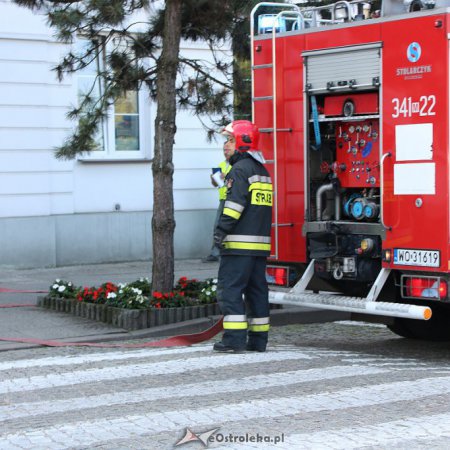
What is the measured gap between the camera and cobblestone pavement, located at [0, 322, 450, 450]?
6.37 meters

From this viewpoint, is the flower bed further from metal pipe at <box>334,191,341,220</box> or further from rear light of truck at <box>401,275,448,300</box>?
rear light of truck at <box>401,275,448,300</box>

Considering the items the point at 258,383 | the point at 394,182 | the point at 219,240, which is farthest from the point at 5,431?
the point at 394,182

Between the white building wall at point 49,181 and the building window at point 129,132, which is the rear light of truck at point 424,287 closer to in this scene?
the white building wall at point 49,181

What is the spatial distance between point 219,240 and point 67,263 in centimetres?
836

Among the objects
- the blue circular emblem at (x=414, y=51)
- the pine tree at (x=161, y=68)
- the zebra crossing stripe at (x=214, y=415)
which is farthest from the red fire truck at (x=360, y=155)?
the pine tree at (x=161, y=68)

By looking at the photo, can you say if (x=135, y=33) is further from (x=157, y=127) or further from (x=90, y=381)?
(x=90, y=381)

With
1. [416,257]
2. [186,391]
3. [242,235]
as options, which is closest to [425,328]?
[416,257]

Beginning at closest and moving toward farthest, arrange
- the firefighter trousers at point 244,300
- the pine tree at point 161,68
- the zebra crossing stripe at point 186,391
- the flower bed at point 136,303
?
the zebra crossing stripe at point 186,391
the firefighter trousers at point 244,300
the flower bed at point 136,303
the pine tree at point 161,68

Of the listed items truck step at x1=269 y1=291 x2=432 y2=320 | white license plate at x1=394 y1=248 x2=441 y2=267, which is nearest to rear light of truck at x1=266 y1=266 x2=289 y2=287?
truck step at x1=269 y1=291 x2=432 y2=320

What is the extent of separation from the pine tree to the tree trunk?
0.01 m

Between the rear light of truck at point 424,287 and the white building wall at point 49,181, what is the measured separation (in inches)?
302

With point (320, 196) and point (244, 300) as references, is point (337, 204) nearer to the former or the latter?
point (320, 196)

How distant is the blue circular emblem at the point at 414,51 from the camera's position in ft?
28.5

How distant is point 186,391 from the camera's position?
7699 mm
